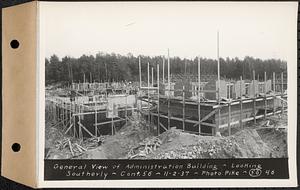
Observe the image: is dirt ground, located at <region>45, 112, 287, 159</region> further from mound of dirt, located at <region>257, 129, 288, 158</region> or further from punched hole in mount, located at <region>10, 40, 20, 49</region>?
punched hole in mount, located at <region>10, 40, 20, 49</region>

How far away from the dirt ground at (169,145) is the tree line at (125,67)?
0.06 m

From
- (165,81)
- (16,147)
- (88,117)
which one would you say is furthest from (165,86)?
(16,147)

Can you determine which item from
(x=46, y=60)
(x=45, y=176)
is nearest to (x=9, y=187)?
(x=45, y=176)

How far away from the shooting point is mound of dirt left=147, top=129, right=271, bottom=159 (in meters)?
0.52

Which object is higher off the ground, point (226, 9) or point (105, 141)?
point (226, 9)

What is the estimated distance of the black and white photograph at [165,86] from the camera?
0.52 metres

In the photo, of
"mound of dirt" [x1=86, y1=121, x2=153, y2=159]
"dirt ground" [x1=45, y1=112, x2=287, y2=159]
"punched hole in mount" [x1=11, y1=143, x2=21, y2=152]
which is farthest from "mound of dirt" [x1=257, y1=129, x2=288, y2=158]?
"punched hole in mount" [x1=11, y1=143, x2=21, y2=152]

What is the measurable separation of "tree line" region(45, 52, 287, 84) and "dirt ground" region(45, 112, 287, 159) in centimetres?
6

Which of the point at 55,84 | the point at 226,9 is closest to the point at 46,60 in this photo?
the point at 55,84

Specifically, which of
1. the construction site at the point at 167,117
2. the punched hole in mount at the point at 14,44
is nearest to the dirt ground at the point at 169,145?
the construction site at the point at 167,117

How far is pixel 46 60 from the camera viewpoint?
521 millimetres

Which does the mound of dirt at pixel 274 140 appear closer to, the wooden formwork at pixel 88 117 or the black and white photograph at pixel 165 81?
the black and white photograph at pixel 165 81

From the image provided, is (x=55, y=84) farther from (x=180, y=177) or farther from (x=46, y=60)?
(x=180, y=177)

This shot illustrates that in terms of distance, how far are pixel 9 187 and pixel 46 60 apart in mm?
176
